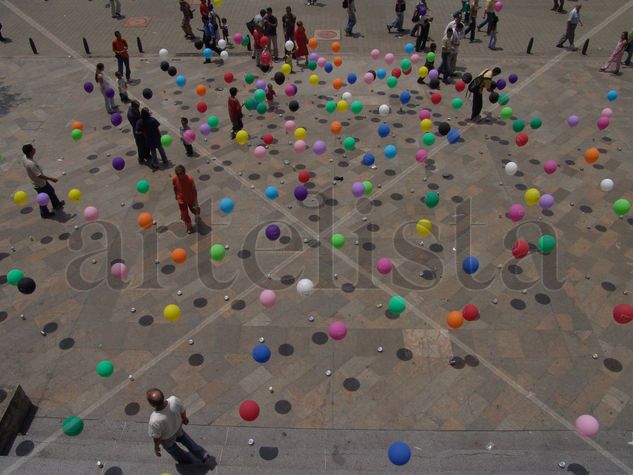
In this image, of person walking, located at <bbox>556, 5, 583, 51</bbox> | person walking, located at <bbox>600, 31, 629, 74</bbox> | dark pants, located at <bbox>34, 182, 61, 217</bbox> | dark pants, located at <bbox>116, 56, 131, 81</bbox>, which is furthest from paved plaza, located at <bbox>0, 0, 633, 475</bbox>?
person walking, located at <bbox>556, 5, 583, 51</bbox>

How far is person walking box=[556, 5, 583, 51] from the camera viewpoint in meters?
16.4

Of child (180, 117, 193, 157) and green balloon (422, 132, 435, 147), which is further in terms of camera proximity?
child (180, 117, 193, 157)

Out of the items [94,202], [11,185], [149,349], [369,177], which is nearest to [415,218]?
[369,177]

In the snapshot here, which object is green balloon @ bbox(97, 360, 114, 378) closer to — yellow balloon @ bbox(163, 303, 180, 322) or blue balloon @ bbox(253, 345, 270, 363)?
yellow balloon @ bbox(163, 303, 180, 322)

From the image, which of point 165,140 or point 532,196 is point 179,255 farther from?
point 532,196

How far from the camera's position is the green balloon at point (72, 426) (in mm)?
5902

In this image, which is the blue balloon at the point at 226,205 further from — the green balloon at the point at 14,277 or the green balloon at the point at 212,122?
the green balloon at the point at 212,122

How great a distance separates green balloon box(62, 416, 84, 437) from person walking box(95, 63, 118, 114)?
9.76 meters

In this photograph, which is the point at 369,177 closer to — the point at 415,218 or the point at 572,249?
the point at 415,218

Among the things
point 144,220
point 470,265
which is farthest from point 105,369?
point 470,265

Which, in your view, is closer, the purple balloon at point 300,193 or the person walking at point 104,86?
the purple balloon at point 300,193

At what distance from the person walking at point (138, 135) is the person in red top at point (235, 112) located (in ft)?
6.98

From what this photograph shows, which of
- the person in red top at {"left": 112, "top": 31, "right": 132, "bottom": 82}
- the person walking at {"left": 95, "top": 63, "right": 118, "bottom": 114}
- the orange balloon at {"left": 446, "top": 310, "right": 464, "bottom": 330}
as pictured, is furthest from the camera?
the person in red top at {"left": 112, "top": 31, "right": 132, "bottom": 82}

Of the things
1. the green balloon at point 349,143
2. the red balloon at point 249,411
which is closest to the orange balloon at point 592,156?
the green balloon at point 349,143
